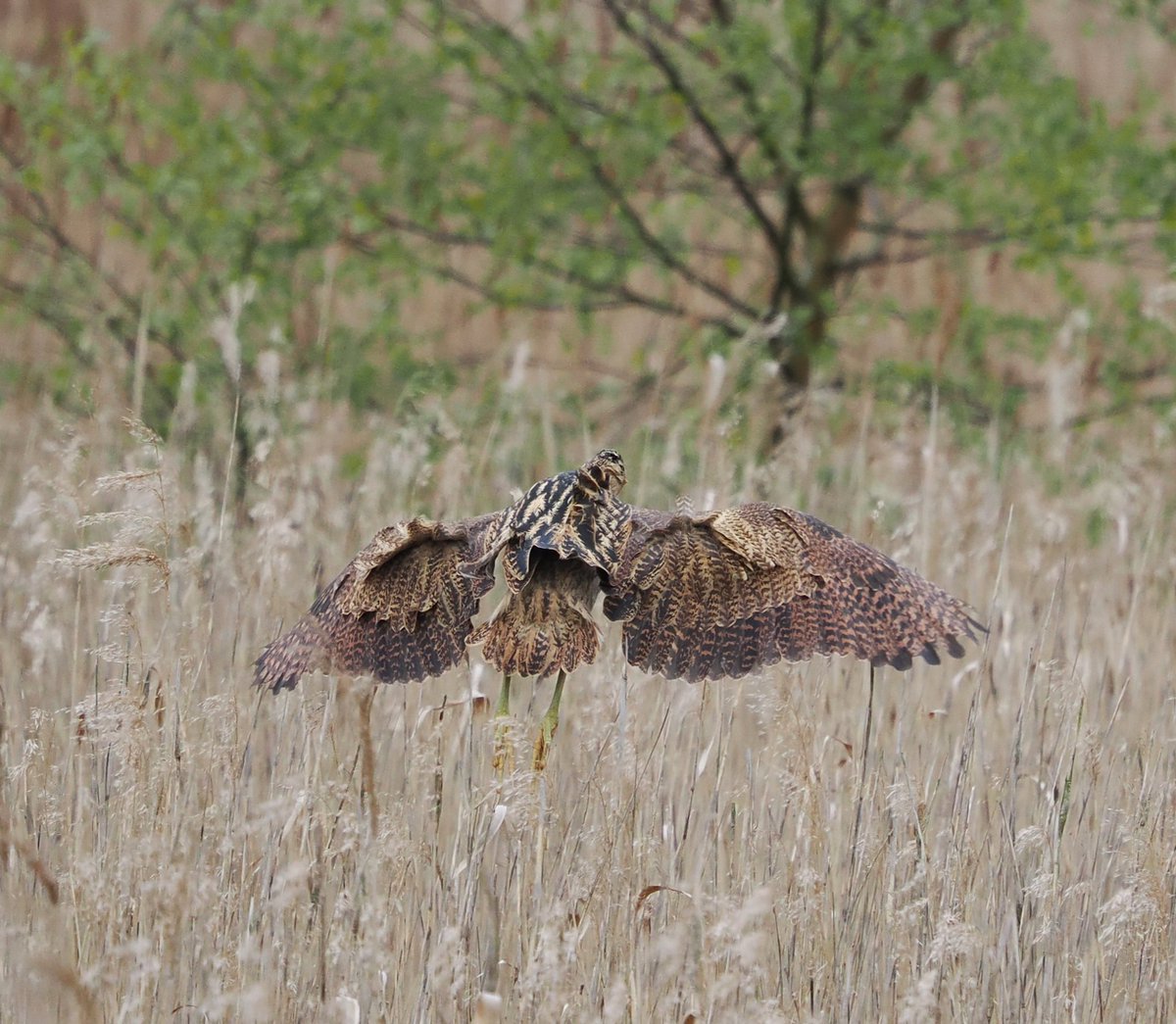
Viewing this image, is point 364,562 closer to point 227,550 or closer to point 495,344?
point 227,550

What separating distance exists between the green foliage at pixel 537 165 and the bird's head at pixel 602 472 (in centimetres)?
337

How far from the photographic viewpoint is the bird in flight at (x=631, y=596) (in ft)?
8.81

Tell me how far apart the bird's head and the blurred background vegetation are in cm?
297

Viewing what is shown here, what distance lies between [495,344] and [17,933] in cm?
568

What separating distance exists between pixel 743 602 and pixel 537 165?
4154 mm

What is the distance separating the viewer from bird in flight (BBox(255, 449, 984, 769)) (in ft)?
8.81

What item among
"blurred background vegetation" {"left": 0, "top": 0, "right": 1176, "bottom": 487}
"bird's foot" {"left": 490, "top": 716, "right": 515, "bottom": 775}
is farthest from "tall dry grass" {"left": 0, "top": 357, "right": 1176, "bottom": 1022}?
"blurred background vegetation" {"left": 0, "top": 0, "right": 1176, "bottom": 487}

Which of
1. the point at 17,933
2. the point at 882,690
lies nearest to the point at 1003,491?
the point at 882,690

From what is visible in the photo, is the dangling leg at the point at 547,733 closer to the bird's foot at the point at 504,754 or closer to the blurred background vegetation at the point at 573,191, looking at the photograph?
the bird's foot at the point at 504,754

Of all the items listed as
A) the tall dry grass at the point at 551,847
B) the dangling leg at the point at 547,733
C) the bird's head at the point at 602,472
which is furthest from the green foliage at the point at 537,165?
the dangling leg at the point at 547,733

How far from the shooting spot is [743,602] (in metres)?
2.79

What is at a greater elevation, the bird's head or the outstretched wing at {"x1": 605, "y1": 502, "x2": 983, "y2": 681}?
the bird's head

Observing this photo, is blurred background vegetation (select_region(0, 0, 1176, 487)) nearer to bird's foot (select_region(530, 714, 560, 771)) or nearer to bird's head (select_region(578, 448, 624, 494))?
bird's head (select_region(578, 448, 624, 494))

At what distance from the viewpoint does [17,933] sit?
8.13 ft
